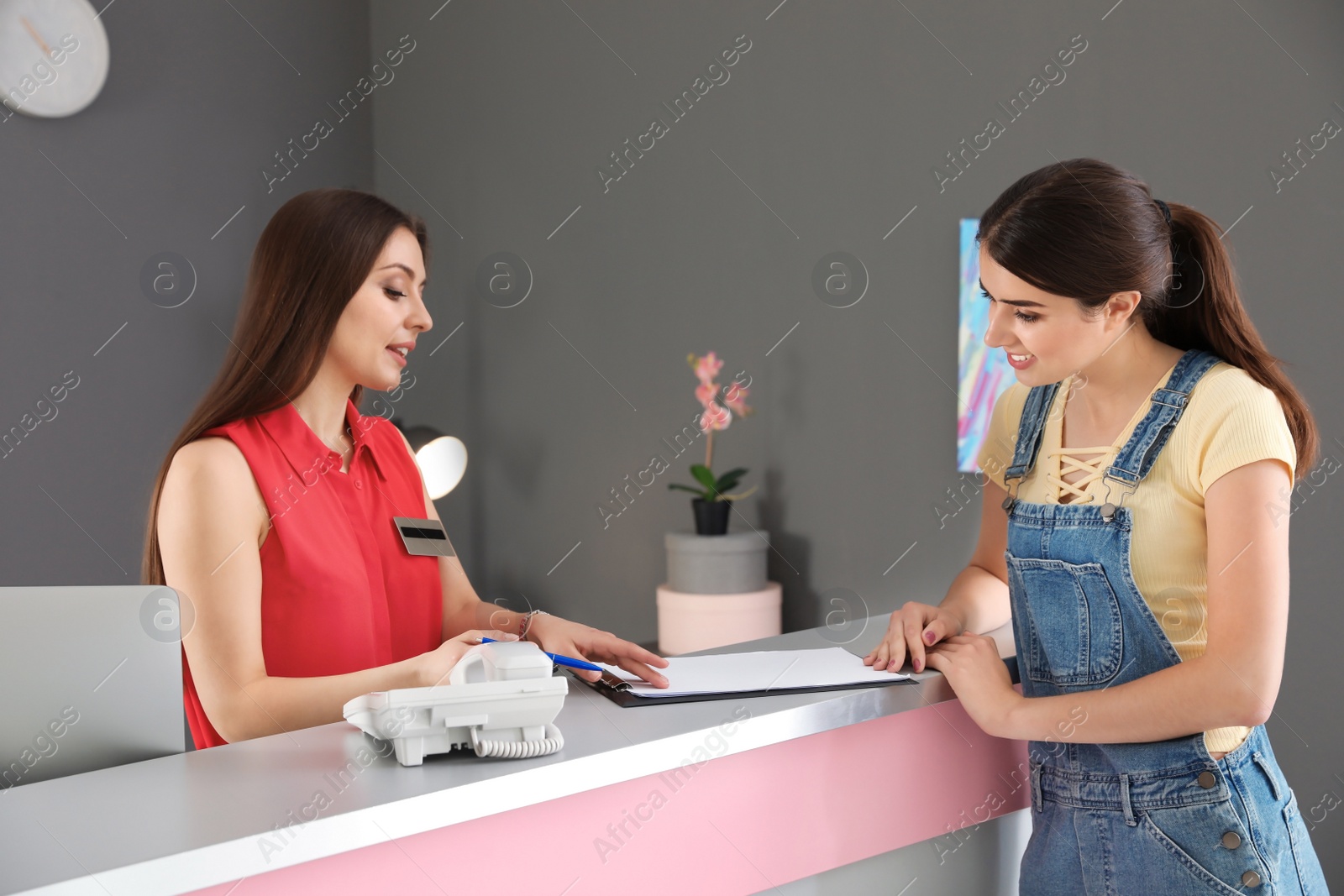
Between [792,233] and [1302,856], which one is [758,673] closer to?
[1302,856]

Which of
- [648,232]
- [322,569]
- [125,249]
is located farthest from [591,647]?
[125,249]

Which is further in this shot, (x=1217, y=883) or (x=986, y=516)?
(x=986, y=516)

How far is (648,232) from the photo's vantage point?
4238 millimetres

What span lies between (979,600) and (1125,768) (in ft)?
1.13

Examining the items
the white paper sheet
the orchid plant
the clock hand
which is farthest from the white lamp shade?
the white paper sheet

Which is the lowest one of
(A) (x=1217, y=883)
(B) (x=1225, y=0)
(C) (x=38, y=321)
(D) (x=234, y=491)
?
(A) (x=1217, y=883)

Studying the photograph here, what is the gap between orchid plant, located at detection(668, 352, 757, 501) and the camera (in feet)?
12.3

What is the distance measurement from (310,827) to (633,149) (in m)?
3.69

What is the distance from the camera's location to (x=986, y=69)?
3102 mm

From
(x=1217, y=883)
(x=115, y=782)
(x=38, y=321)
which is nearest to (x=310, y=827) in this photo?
(x=115, y=782)

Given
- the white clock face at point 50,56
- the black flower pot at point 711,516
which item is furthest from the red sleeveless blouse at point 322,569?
the white clock face at point 50,56

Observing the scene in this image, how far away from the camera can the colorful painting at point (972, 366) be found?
3.17 m

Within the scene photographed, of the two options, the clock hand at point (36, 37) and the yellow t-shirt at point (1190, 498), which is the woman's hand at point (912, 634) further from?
the clock hand at point (36, 37)

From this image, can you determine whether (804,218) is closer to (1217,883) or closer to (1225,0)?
(1225,0)
